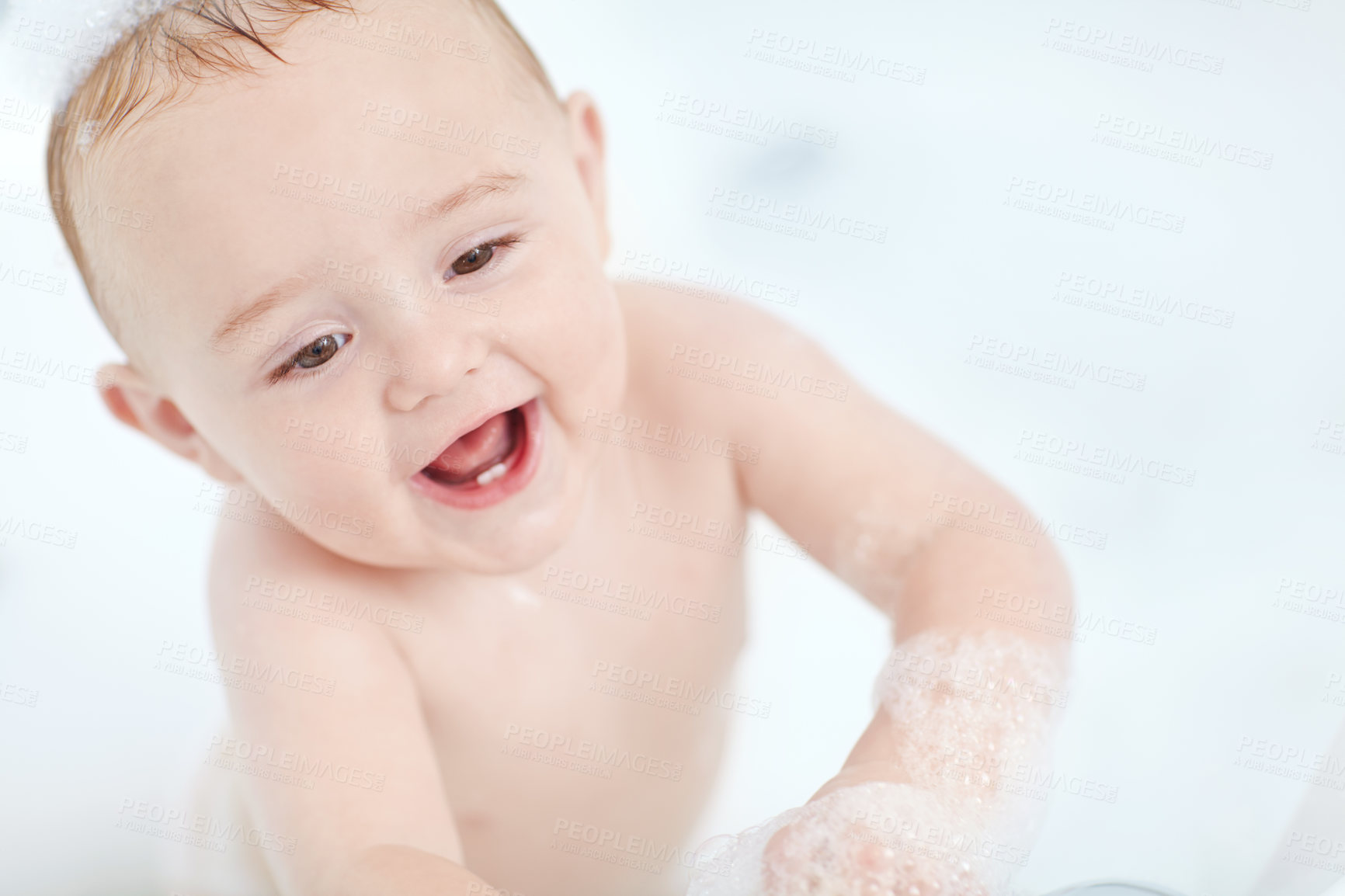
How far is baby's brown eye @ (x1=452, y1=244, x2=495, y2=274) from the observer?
759 millimetres

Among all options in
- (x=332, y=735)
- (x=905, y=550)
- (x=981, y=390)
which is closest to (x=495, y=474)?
(x=332, y=735)

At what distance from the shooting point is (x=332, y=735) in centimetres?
86

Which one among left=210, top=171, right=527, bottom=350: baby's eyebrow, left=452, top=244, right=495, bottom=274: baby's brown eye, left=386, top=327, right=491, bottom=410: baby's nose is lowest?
left=386, top=327, right=491, bottom=410: baby's nose

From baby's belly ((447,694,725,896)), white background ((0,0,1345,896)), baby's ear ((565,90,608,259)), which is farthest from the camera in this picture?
white background ((0,0,1345,896))

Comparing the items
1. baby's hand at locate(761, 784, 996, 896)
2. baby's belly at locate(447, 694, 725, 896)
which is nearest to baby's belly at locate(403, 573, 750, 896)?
baby's belly at locate(447, 694, 725, 896)

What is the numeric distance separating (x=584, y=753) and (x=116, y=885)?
697 millimetres

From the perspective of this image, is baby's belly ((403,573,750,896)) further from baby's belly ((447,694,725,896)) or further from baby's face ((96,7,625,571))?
baby's face ((96,7,625,571))

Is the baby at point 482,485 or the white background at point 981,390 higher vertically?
the baby at point 482,485

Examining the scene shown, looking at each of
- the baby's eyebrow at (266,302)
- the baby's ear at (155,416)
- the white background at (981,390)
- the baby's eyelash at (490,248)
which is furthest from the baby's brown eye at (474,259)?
the white background at (981,390)

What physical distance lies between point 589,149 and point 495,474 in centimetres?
29

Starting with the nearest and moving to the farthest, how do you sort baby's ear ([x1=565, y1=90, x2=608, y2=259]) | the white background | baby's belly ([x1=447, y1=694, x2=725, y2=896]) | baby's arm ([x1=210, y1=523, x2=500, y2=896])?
1. baby's arm ([x1=210, y1=523, x2=500, y2=896])
2. baby's ear ([x1=565, y1=90, x2=608, y2=259])
3. baby's belly ([x1=447, y1=694, x2=725, y2=896])
4. the white background

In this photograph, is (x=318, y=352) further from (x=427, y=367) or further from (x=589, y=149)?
(x=589, y=149)

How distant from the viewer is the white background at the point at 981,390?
1378 mm

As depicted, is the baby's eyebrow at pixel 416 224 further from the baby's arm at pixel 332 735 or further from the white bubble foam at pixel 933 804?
the white bubble foam at pixel 933 804
